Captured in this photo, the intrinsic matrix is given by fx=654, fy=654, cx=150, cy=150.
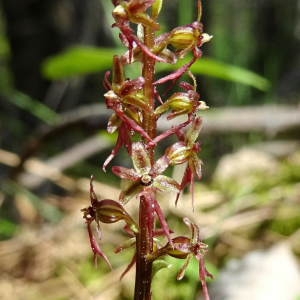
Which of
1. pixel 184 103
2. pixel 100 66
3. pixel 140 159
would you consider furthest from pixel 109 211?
pixel 100 66

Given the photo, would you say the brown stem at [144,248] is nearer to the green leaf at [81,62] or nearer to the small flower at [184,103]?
the small flower at [184,103]

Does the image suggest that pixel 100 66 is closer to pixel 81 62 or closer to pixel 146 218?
pixel 81 62

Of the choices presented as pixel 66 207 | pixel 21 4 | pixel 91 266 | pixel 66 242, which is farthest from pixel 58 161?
pixel 21 4

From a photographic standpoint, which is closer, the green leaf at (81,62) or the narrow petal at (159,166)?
the narrow petal at (159,166)

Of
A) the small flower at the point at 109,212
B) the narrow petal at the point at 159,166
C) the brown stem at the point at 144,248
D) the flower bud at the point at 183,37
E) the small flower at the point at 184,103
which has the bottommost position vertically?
the brown stem at the point at 144,248

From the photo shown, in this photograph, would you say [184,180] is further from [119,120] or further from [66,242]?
[66,242]

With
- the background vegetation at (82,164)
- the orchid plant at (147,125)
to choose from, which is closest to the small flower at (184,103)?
the orchid plant at (147,125)
